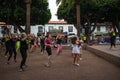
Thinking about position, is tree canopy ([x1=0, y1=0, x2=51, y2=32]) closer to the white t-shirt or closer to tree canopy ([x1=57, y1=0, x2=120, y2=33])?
tree canopy ([x1=57, y1=0, x2=120, y2=33])

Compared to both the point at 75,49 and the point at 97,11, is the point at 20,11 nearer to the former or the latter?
the point at 97,11

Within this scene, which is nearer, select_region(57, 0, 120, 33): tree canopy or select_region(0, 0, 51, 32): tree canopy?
select_region(0, 0, 51, 32): tree canopy

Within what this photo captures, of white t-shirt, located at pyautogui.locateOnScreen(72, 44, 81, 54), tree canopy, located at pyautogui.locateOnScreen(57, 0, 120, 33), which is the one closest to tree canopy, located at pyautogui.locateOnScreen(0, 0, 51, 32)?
tree canopy, located at pyautogui.locateOnScreen(57, 0, 120, 33)

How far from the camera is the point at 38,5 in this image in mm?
43906

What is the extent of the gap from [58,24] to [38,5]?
114 ft

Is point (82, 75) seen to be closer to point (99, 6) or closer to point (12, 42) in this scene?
point (12, 42)

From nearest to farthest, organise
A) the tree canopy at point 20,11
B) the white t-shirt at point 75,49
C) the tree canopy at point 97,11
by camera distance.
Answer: the white t-shirt at point 75,49 → the tree canopy at point 20,11 → the tree canopy at point 97,11

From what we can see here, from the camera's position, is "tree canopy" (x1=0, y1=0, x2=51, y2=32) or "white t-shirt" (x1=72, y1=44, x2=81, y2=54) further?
"tree canopy" (x1=0, y1=0, x2=51, y2=32)

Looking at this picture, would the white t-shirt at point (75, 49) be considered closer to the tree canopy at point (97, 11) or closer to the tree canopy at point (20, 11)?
the tree canopy at point (20, 11)

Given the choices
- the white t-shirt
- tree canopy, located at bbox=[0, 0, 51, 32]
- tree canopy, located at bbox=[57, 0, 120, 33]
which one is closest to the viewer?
the white t-shirt

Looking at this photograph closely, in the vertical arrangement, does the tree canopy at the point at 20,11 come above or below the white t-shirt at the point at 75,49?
above

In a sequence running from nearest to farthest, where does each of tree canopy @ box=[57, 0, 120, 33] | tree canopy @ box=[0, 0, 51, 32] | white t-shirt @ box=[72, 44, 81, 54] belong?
white t-shirt @ box=[72, 44, 81, 54] < tree canopy @ box=[0, 0, 51, 32] < tree canopy @ box=[57, 0, 120, 33]

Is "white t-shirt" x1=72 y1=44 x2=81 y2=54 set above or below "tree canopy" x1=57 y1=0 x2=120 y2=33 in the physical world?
below

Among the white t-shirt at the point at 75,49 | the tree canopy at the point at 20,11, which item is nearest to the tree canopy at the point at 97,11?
the tree canopy at the point at 20,11
